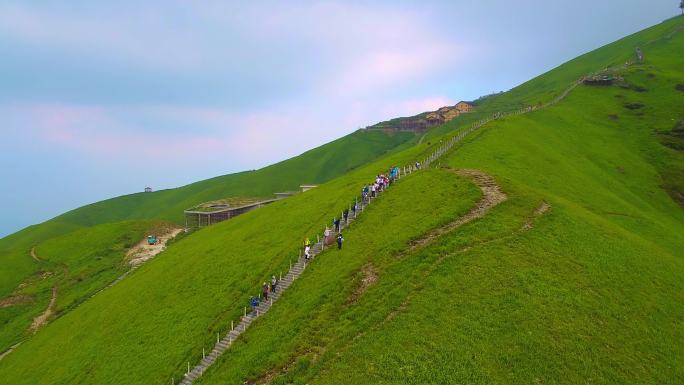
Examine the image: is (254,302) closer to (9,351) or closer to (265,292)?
(265,292)

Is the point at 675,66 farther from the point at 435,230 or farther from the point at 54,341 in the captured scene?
the point at 54,341

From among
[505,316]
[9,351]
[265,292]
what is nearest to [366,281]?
[265,292]

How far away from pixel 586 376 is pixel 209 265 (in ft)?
129

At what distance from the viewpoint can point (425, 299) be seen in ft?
85.5

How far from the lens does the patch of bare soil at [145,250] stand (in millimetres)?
83287

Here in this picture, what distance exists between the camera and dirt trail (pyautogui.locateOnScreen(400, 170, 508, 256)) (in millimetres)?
34281

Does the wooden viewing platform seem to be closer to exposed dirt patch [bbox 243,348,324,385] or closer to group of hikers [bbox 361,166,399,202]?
group of hikers [bbox 361,166,399,202]

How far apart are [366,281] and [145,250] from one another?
246 ft

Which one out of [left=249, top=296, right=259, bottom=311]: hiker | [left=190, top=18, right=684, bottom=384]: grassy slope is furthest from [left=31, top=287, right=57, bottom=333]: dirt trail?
[left=190, top=18, right=684, bottom=384]: grassy slope

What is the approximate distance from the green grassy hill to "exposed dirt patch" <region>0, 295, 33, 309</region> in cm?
2144

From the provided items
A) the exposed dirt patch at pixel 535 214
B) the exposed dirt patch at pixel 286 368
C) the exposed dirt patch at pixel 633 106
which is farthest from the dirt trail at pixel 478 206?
the exposed dirt patch at pixel 633 106

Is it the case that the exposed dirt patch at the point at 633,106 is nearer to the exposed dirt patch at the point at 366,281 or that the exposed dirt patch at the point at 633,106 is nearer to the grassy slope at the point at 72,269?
the exposed dirt patch at the point at 366,281

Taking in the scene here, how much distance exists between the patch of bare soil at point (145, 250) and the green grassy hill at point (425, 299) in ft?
77.8

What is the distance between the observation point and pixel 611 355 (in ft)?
73.0
